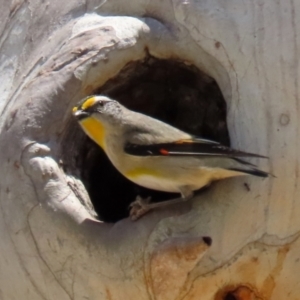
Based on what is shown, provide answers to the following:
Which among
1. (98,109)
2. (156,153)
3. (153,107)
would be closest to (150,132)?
(156,153)

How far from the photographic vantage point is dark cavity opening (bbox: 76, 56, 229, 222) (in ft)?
11.8

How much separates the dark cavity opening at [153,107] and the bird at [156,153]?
0.74ft

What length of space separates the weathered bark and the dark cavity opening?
0.33ft

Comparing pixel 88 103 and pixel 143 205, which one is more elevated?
pixel 88 103

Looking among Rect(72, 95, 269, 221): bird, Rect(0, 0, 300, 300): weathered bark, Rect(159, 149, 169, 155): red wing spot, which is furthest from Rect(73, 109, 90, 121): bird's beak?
Rect(159, 149, 169, 155): red wing spot

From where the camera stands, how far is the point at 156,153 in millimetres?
3211

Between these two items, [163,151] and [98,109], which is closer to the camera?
[163,151]

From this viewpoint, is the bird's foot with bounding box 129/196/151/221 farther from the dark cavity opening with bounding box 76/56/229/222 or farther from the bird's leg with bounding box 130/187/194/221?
the dark cavity opening with bounding box 76/56/229/222

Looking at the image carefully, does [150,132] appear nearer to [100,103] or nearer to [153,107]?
[100,103]

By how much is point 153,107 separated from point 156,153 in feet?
2.43

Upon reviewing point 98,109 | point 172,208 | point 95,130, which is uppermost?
point 98,109

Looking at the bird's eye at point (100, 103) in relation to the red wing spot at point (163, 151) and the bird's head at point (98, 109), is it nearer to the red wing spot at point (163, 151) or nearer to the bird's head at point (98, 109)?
the bird's head at point (98, 109)

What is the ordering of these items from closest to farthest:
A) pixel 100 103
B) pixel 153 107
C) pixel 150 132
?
pixel 150 132, pixel 100 103, pixel 153 107

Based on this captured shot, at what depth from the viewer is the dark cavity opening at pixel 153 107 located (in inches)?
142
